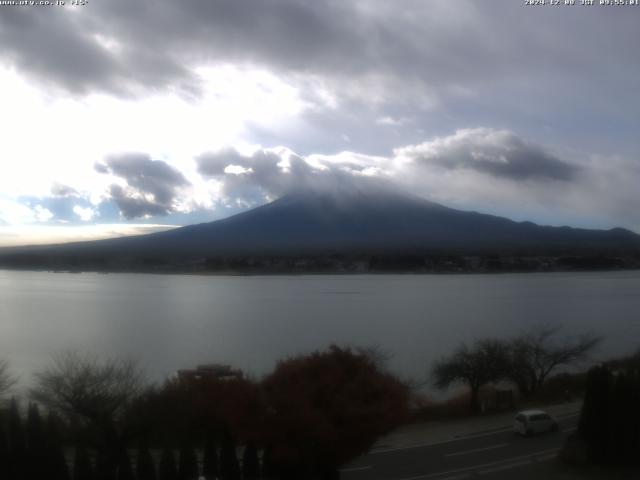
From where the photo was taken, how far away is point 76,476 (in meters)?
6.09

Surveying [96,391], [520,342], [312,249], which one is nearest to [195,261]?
[312,249]

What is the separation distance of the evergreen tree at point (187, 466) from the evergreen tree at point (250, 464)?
54cm

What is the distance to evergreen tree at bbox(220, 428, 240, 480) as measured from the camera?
6.60 meters

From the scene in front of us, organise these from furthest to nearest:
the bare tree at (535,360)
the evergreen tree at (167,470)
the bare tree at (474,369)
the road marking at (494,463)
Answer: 1. the bare tree at (535,360)
2. the bare tree at (474,369)
3. the road marking at (494,463)
4. the evergreen tree at (167,470)

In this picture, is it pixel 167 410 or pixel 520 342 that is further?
pixel 520 342

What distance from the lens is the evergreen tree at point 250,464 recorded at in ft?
22.2

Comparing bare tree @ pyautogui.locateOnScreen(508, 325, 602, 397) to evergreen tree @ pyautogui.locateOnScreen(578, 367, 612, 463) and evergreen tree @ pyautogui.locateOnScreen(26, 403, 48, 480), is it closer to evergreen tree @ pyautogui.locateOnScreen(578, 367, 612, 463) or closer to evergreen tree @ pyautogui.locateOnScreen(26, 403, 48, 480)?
evergreen tree @ pyautogui.locateOnScreen(578, 367, 612, 463)

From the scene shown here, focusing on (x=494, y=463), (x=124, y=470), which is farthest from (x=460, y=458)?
(x=124, y=470)

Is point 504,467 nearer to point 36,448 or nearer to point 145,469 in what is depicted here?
point 145,469

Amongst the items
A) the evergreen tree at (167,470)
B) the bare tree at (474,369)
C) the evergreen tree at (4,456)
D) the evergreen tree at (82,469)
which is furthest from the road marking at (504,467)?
the bare tree at (474,369)

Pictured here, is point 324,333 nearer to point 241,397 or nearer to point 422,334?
point 422,334

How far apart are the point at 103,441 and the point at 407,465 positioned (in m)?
3.19

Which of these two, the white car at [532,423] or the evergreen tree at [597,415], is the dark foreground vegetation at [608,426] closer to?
the evergreen tree at [597,415]

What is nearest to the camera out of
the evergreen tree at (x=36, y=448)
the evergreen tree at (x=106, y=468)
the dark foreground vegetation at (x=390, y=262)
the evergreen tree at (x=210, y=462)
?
the evergreen tree at (x=36, y=448)
